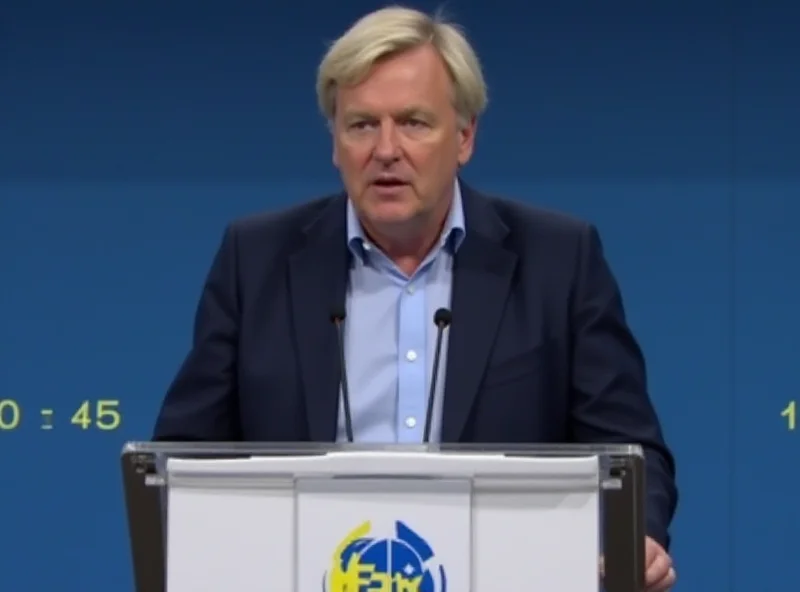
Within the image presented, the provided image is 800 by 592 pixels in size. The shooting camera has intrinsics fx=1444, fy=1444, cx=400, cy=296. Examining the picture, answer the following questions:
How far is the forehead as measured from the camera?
6.16 ft

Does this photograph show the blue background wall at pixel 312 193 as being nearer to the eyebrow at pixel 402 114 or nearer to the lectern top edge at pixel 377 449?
the eyebrow at pixel 402 114

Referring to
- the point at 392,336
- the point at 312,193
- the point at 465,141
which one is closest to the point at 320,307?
the point at 392,336

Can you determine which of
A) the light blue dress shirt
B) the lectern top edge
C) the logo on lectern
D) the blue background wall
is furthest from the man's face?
the blue background wall

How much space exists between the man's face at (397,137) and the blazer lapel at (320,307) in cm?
11

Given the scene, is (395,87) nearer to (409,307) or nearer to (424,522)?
(409,307)

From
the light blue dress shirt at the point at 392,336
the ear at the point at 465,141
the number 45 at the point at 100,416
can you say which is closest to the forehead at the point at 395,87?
the ear at the point at 465,141

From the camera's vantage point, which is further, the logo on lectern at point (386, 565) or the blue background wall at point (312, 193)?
the blue background wall at point (312, 193)

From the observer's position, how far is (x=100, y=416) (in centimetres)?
336

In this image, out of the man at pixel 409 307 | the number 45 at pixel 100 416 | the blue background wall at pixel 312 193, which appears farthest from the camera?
the number 45 at pixel 100 416

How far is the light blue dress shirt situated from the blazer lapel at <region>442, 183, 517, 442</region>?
0.7 inches

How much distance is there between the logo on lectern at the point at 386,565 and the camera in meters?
1.31

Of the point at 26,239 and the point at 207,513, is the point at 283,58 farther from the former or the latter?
the point at 207,513

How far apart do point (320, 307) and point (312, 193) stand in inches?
55.2

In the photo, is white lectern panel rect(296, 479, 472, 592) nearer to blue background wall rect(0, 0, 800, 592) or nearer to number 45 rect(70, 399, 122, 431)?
blue background wall rect(0, 0, 800, 592)
